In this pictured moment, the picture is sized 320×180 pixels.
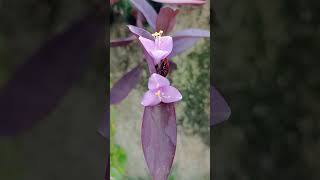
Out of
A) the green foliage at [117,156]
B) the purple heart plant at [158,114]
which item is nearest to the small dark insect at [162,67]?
the purple heart plant at [158,114]

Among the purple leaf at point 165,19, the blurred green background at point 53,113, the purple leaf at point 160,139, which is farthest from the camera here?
the purple leaf at point 165,19

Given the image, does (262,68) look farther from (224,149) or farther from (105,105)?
(105,105)

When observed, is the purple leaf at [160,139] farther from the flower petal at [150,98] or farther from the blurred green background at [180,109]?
the blurred green background at [180,109]

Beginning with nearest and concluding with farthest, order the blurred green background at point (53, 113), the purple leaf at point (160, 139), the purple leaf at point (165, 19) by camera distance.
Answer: the blurred green background at point (53, 113) → the purple leaf at point (160, 139) → the purple leaf at point (165, 19)

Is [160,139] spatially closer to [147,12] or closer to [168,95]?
[168,95]

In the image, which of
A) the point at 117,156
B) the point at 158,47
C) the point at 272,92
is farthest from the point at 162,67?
the point at 117,156

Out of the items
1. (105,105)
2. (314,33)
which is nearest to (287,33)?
(314,33)
